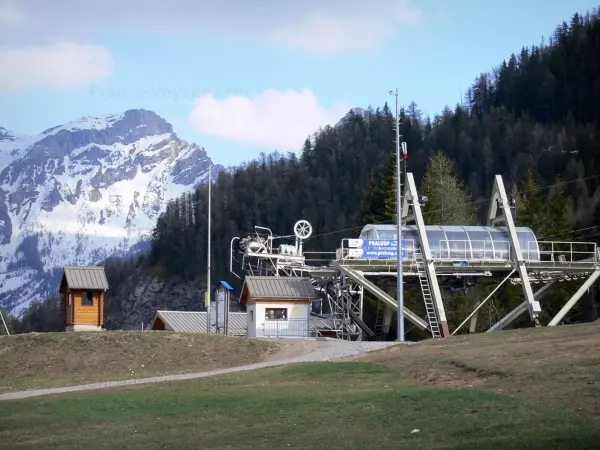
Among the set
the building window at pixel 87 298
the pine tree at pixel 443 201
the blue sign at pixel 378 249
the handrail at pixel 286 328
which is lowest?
the handrail at pixel 286 328

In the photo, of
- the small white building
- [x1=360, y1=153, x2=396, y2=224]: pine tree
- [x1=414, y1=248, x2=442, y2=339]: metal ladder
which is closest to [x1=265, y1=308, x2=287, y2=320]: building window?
the small white building

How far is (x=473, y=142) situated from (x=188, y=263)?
215 ft

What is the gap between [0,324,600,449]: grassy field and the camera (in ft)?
71.7

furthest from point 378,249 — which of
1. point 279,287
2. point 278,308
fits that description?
point 278,308

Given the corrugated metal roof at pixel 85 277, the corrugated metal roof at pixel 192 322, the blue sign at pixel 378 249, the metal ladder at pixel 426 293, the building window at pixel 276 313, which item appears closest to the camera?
the metal ladder at pixel 426 293

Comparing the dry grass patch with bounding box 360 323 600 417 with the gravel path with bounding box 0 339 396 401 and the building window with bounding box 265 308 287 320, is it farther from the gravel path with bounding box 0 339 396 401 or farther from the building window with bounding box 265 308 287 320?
the building window with bounding box 265 308 287 320

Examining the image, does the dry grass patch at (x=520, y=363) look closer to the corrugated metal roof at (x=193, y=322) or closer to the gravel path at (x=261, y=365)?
the gravel path at (x=261, y=365)

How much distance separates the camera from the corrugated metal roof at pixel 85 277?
189 ft

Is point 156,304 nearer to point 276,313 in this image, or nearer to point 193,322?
point 193,322

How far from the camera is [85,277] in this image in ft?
192

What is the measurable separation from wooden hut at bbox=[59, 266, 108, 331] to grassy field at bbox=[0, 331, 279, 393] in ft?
34.0

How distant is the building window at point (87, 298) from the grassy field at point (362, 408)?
76.0 ft

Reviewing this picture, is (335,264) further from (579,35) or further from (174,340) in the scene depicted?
(579,35)

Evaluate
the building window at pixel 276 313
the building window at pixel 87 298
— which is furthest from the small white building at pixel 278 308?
the building window at pixel 87 298
